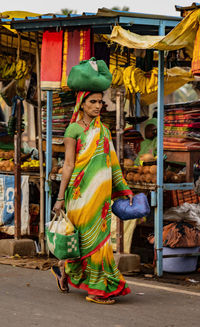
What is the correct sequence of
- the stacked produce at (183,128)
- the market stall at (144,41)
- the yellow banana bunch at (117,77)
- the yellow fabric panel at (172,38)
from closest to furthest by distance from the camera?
the yellow fabric panel at (172,38) → the market stall at (144,41) → the stacked produce at (183,128) → the yellow banana bunch at (117,77)

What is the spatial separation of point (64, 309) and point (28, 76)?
5526 millimetres

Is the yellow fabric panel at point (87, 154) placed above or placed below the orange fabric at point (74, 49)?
below

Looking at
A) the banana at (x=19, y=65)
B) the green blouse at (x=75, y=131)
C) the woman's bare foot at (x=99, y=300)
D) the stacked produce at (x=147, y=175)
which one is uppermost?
the banana at (x=19, y=65)

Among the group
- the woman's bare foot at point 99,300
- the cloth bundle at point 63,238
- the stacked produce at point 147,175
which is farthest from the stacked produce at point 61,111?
the woman's bare foot at point 99,300

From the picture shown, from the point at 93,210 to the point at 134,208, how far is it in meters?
0.38

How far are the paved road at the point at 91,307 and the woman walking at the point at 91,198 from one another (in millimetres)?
227

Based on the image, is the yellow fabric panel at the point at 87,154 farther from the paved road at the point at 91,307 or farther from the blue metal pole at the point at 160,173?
the blue metal pole at the point at 160,173

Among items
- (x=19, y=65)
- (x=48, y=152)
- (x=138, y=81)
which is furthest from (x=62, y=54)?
(x=19, y=65)

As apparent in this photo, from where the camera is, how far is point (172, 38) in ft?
20.6

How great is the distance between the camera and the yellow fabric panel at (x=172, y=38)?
19.8ft

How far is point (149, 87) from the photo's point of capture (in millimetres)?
7734

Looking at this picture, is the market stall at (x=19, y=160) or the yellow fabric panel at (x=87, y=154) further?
the market stall at (x=19, y=160)

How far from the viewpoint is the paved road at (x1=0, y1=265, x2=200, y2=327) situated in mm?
4926

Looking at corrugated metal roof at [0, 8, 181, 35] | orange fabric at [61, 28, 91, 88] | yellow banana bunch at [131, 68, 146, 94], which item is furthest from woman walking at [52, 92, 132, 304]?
orange fabric at [61, 28, 91, 88]
